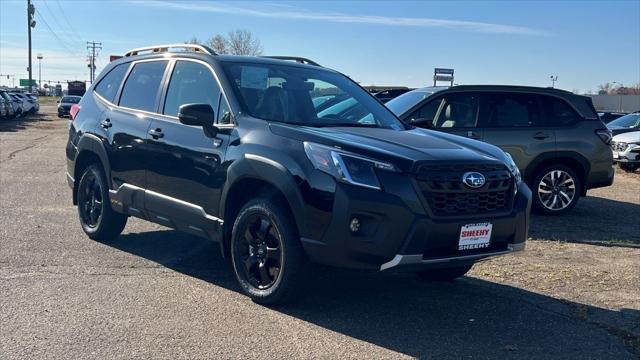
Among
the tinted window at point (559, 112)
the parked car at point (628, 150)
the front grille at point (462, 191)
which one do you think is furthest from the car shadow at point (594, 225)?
the parked car at point (628, 150)

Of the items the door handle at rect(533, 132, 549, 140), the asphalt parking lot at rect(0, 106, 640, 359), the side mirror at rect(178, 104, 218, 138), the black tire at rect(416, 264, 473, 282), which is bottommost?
the asphalt parking lot at rect(0, 106, 640, 359)

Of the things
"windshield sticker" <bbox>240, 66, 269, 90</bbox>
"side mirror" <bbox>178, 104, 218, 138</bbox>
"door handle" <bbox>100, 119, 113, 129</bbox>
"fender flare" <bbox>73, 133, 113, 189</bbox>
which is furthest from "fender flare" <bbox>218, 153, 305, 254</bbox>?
"door handle" <bbox>100, 119, 113, 129</bbox>

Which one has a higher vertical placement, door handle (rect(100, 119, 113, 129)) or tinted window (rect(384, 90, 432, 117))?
tinted window (rect(384, 90, 432, 117))

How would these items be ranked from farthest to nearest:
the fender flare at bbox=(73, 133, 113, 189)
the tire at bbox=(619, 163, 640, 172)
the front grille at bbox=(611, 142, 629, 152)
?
the tire at bbox=(619, 163, 640, 172) → the front grille at bbox=(611, 142, 629, 152) → the fender flare at bbox=(73, 133, 113, 189)

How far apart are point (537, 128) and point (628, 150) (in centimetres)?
847

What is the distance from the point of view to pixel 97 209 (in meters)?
7.24

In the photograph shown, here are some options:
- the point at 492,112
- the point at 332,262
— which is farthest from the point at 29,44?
the point at 332,262

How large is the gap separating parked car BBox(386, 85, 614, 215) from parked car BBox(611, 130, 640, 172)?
7.71 meters

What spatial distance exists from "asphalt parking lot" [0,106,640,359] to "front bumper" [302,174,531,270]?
54 cm

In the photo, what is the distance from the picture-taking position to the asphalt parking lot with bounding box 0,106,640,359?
4.43m

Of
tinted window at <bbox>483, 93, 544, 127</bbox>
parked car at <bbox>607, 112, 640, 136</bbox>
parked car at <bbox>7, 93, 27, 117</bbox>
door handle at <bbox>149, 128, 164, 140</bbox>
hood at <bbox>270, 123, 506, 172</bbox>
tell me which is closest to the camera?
hood at <bbox>270, 123, 506, 172</bbox>

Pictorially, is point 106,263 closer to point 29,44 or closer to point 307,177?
point 307,177

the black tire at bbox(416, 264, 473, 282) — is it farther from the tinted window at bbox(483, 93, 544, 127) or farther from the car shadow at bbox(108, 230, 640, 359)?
the tinted window at bbox(483, 93, 544, 127)

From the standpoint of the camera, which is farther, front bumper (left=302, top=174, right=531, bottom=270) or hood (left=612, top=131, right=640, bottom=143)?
hood (left=612, top=131, right=640, bottom=143)
